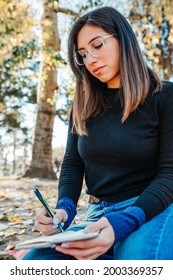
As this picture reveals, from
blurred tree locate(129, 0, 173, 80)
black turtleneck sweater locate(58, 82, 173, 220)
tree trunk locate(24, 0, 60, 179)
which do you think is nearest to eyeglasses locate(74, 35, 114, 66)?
black turtleneck sweater locate(58, 82, 173, 220)

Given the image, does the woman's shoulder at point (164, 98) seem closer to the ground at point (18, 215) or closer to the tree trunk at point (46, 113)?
the ground at point (18, 215)

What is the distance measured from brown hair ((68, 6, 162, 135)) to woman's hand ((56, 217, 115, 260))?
2.01 feet

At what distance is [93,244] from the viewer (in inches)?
48.1

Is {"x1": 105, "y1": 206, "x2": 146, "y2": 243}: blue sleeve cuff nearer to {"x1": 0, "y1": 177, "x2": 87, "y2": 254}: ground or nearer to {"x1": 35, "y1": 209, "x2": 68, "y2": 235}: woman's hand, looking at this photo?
{"x1": 35, "y1": 209, "x2": 68, "y2": 235}: woman's hand

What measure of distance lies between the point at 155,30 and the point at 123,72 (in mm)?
6327

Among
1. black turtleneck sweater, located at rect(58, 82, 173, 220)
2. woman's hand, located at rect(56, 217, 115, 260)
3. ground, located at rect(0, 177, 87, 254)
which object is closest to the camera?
woman's hand, located at rect(56, 217, 115, 260)

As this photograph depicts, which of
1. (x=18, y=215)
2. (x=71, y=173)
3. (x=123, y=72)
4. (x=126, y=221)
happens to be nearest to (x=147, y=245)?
(x=126, y=221)

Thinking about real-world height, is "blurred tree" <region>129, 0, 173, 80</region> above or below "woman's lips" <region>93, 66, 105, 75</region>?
above

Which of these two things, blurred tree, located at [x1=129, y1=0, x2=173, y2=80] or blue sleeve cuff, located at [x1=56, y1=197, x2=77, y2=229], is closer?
blue sleeve cuff, located at [x1=56, y1=197, x2=77, y2=229]

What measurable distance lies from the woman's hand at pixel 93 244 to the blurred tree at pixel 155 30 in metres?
5.99

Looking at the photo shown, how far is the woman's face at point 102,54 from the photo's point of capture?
1758mm

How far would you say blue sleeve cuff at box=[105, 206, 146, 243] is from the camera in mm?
1292

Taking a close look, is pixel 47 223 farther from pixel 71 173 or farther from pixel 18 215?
pixel 18 215
